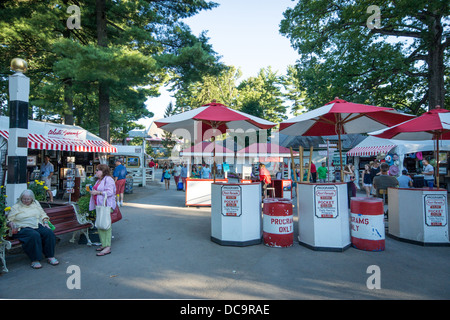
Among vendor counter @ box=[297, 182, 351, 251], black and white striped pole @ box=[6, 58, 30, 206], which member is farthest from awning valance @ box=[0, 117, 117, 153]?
vendor counter @ box=[297, 182, 351, 251]

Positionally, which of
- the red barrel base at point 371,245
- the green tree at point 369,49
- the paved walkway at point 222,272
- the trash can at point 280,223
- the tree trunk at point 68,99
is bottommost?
the paved walkway at point 222,272

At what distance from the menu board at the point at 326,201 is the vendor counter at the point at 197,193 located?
604 centimetres

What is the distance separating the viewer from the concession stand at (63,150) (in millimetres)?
11070

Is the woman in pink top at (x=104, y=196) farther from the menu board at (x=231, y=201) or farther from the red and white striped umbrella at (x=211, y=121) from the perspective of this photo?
the menu board at (x=231, y=201)

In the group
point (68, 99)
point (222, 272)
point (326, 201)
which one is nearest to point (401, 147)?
point (326, 201)

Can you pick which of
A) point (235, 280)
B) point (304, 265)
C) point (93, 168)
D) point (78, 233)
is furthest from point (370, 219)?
point (93, 168)

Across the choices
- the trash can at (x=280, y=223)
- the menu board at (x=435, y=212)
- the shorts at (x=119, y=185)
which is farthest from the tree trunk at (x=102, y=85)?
the menu board at (x=435, y=212)

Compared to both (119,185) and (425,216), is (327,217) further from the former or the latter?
(119,185)

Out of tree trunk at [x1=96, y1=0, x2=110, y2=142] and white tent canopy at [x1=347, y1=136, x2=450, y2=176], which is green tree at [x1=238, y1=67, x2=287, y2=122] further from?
tree trunk at [x1=96, y1=0, x2=110, y2=142]

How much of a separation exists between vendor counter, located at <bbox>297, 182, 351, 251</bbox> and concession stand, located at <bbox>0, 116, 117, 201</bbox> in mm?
10056

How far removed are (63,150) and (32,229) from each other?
27.9 feet

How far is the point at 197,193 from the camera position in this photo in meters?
11.0

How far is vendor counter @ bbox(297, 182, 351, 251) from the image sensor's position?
5238 mm
